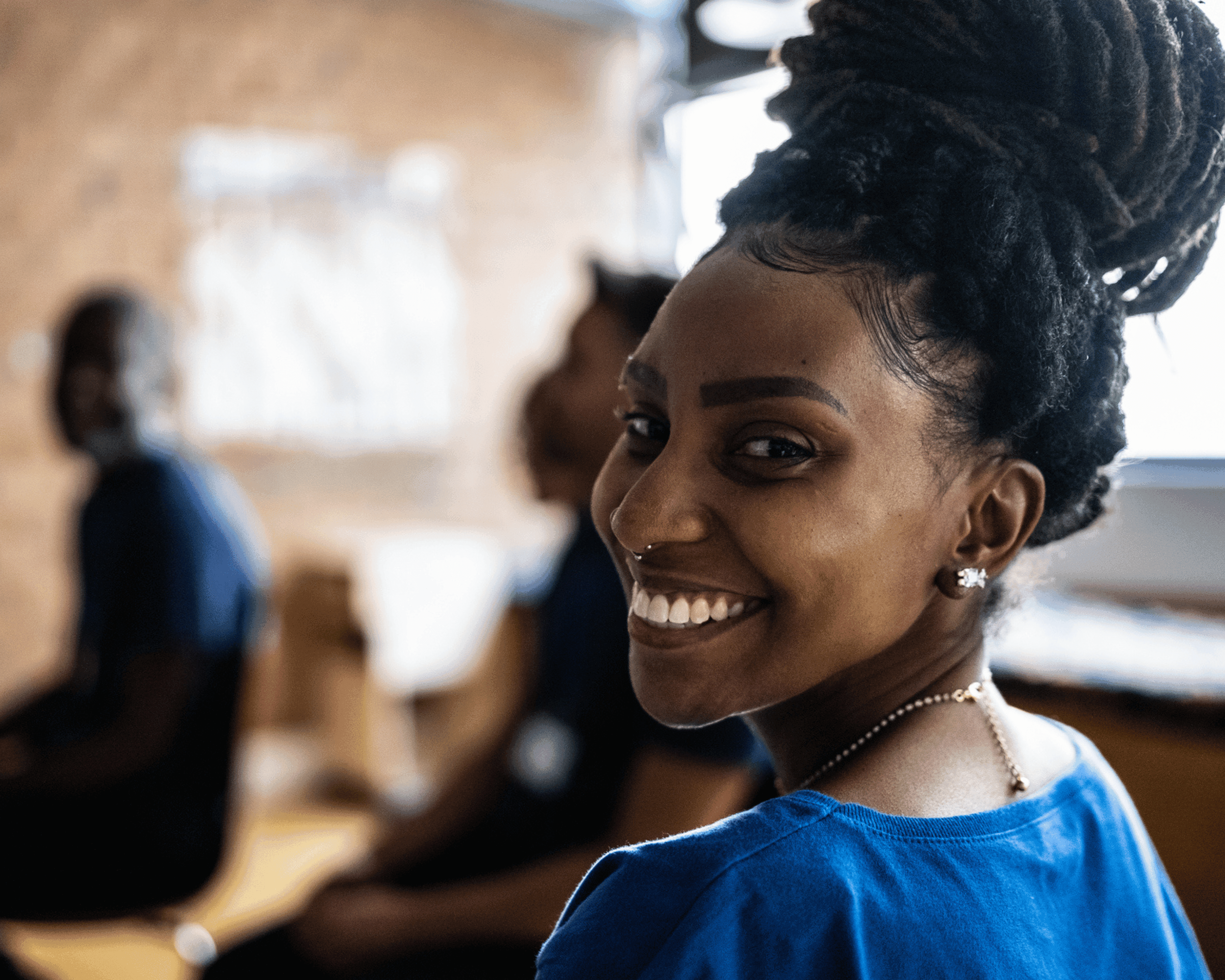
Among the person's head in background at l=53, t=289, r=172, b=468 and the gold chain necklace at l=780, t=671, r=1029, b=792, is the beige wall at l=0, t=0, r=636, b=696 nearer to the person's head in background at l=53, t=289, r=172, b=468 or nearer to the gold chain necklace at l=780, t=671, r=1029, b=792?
the person's head in background at l=53, t=289, r=172, b=468

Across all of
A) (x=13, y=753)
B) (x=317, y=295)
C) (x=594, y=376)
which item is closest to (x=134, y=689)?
(x=13, y=753)

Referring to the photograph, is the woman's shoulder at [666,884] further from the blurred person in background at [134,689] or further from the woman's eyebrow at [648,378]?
the blurred person in background at [134,689]

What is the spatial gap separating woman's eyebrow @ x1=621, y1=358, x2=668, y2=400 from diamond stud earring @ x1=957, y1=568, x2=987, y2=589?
0.21m

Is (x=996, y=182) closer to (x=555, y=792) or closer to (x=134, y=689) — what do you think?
(x=555, y=792)

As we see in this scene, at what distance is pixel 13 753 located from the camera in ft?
6.57

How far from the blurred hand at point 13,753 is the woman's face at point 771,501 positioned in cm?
174

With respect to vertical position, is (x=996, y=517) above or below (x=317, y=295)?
above

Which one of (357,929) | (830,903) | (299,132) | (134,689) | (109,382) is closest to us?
(830,903)

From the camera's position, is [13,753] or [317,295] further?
[317,295]

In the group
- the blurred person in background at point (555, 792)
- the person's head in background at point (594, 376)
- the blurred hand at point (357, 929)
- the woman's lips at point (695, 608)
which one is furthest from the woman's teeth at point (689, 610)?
the blurred hand at point (357, 929)

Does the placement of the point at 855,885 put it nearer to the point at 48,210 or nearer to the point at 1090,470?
the point at 1090,470

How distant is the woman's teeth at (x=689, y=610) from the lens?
610 mm

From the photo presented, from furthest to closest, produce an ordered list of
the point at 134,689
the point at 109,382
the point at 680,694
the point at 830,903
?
the point at 109,382 → the point at 134,689 → the point at 680,694 → the point at 830,903

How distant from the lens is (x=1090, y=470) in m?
0.69
